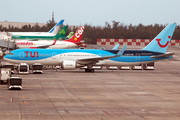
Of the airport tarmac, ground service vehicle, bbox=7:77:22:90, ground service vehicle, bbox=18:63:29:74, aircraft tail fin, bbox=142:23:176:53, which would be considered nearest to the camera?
the airport tarmac

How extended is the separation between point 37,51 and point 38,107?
30.1m

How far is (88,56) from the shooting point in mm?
58219

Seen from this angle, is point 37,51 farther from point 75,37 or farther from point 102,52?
point 75,37

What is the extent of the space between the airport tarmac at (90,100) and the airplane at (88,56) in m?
9.12

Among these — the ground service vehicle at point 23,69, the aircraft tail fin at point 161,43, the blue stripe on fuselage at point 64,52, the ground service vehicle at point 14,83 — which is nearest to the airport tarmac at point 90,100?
the ground service vehicle at point 14,83

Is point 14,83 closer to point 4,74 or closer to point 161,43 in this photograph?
point 4,74

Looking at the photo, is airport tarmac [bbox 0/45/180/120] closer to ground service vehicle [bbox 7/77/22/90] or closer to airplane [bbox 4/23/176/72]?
ground service vehicle [bbox 7/77/22/90]

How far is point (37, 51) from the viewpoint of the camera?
57.2 m

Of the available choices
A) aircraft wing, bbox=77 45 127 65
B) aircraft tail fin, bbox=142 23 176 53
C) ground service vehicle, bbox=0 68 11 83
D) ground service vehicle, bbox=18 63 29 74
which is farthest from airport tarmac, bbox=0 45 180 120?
aircraft tail fin, bbox=142 23 176 53

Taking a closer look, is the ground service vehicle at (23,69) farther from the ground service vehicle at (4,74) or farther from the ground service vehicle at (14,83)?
the ground service vehicle at (14,83)

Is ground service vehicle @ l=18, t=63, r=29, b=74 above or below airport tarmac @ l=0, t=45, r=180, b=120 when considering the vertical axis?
above

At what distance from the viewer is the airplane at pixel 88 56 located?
5650 cm

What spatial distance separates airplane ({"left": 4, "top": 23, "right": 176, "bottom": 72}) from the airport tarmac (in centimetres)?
912

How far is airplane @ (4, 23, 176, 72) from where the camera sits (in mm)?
56500
